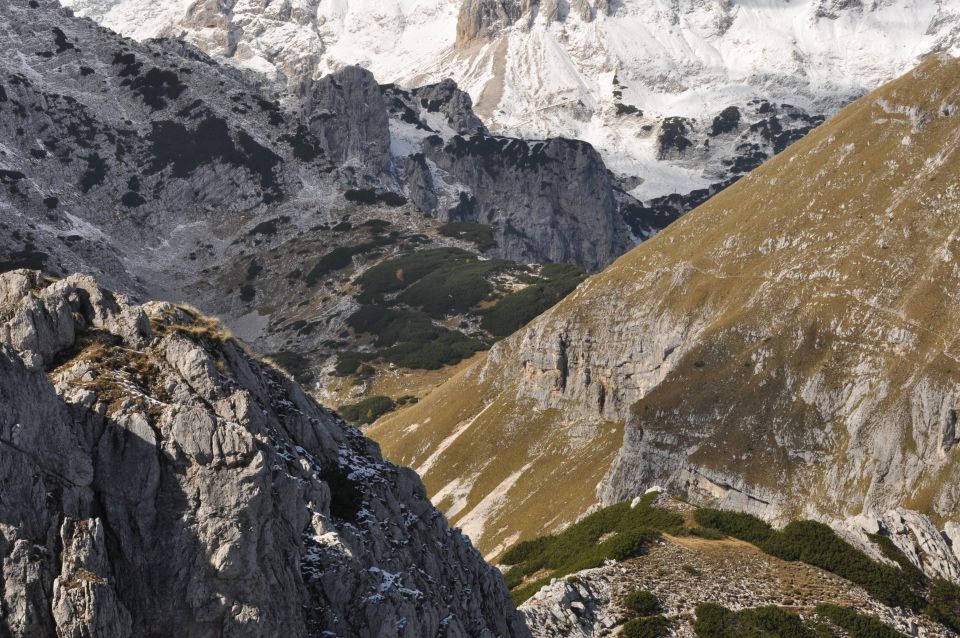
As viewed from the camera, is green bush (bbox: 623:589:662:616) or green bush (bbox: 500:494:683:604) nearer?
green bush (bbox: 623:589:662:616)

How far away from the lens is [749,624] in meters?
45.8

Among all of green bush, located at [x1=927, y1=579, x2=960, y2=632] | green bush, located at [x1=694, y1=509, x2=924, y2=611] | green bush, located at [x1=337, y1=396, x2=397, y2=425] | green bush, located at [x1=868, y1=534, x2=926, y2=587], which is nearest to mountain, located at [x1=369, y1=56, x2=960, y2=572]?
green bush, located at [x1=868, y1=534, x2=926, y2=587]

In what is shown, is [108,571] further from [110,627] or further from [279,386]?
[279,386]

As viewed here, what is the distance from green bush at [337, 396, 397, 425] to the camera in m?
167

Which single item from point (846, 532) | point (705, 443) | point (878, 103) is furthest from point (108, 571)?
point (878, 103)

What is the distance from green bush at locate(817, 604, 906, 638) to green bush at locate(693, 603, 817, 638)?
1646 mm

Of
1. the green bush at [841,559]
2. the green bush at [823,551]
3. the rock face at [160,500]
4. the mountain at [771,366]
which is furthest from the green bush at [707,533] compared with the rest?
the rock face at [160,500]

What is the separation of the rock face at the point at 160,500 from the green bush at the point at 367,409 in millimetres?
139976

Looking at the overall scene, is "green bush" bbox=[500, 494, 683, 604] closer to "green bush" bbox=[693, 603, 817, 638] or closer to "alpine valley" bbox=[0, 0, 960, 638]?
"alpine valley" bbox=[0, 0, 960, 638]

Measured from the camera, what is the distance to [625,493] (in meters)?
97.6

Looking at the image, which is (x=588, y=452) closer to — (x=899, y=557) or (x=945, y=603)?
(x=899, y=557)

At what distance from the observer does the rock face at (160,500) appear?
19125 millimetres

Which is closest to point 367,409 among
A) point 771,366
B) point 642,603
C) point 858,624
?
point 771,366

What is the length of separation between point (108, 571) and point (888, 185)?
103 m
